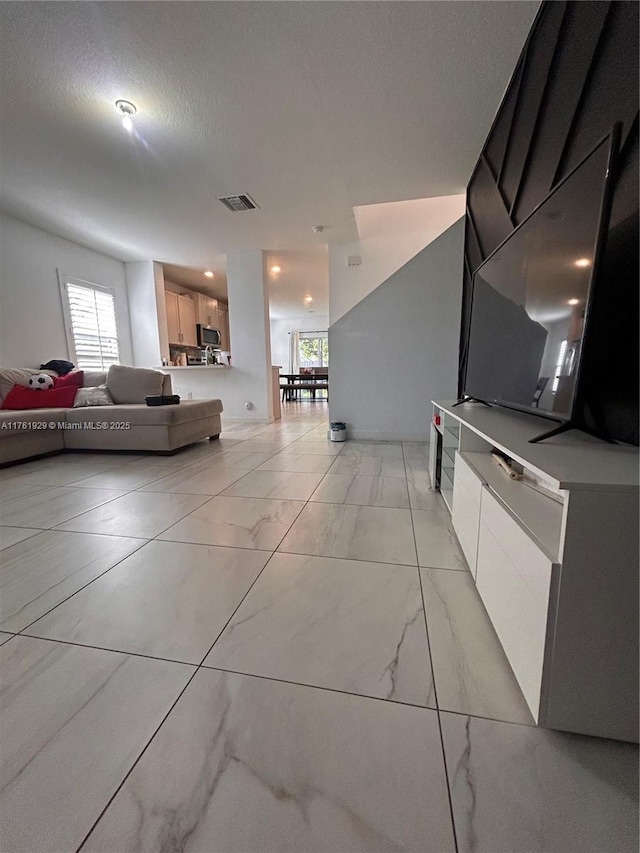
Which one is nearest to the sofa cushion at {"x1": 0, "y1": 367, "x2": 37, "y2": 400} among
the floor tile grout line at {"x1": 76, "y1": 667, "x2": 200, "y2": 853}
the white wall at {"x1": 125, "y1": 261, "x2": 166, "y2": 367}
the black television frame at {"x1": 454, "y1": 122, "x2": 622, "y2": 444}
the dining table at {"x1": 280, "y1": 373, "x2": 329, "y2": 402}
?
the white wall at {"x1": 125, "y1": 261, "x2": 166, "y2": 367}

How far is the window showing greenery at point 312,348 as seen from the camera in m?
11.2

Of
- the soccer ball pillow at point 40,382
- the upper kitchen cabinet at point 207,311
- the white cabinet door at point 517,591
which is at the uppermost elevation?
the upper kitchen cabinet at point 207,311

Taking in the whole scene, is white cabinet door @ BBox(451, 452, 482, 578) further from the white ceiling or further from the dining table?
the dining table

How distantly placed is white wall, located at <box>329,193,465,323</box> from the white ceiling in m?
0.99

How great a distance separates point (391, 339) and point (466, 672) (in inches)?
126

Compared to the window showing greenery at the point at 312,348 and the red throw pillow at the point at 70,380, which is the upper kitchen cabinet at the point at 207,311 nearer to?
the red throw pillow at the point at 70,380

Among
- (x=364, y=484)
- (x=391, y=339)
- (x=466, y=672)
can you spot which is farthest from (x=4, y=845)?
(x=391, y=339)

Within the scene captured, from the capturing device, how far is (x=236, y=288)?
4844 millimetres

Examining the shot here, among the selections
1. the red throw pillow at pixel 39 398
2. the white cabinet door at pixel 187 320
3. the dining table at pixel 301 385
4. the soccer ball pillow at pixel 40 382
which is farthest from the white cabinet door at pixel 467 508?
the white cabinet door at pixel 187 320

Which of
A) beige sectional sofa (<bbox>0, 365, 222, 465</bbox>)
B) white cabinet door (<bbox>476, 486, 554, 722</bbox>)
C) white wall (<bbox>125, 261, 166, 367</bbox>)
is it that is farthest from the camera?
white wall (<bbox>125, 261, 166, 367</bbox>)

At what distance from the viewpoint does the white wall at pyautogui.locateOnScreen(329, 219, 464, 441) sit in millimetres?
3309

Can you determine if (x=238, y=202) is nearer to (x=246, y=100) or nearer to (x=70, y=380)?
(x=246, y=100)

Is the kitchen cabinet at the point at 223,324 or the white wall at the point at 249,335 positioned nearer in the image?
the white wall at the point at 249,335

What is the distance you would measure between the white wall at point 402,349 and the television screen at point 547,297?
1.79m
